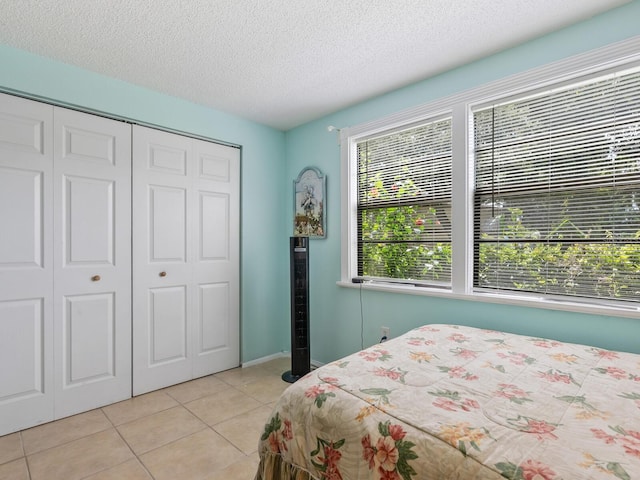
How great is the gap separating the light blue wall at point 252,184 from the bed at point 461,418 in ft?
6.87

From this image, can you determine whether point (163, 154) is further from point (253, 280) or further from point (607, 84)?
point (607, 84)

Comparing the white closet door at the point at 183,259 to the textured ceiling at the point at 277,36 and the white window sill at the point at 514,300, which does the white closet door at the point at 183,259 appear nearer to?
the textured ceiling at the point at 277,36

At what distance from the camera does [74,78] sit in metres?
2.37

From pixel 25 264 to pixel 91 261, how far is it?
37 centimetres

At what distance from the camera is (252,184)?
11.2ft

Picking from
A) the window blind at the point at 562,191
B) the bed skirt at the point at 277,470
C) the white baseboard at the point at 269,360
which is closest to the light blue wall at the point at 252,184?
the white baseboard at the point at 269,360

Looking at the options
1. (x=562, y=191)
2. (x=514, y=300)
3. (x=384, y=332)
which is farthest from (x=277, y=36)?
(x=384, y=332)

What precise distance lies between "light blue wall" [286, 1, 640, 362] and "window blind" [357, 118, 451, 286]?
20 centimetres

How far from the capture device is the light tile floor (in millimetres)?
1793

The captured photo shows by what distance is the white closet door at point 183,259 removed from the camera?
2723mm

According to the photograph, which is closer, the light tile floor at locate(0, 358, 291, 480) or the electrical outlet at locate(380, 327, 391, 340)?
the light tile floor at locate(0, 358, 291, 480)

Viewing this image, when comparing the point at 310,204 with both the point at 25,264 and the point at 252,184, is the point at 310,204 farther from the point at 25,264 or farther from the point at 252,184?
the point at 25,264

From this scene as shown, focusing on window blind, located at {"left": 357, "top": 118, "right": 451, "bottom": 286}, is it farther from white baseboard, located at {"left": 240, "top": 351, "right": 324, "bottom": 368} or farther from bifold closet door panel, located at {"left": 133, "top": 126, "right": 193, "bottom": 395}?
bifold closet door panel, located at {"left": 133, "top": 126, "right": 193, "bottom": 395}

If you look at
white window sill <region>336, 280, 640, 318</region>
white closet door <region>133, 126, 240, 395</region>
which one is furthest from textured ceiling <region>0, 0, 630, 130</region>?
white window sill <region>336, 280, 640, 318</region>
